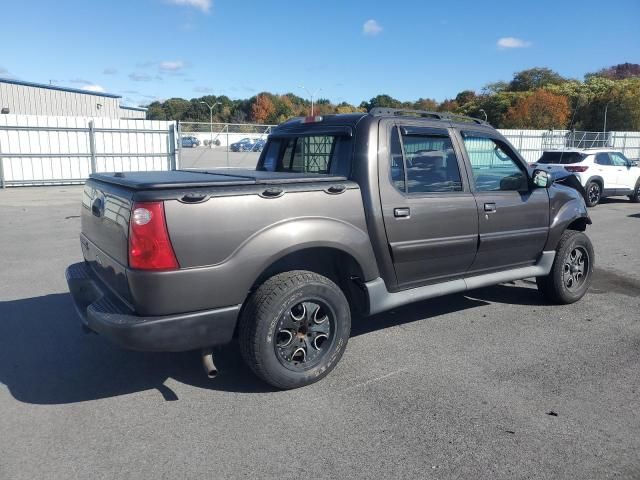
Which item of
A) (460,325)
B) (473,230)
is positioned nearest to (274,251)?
(473,230)

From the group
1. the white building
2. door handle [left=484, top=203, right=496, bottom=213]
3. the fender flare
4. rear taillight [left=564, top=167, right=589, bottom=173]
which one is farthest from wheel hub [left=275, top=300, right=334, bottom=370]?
the white building

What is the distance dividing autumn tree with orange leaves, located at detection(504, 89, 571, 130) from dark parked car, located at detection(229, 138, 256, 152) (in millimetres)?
37551

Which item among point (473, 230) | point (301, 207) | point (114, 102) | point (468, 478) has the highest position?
point (114, 102)

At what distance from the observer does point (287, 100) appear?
94375mm

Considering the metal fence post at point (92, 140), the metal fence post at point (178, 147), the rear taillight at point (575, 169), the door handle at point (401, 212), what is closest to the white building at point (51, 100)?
the metal fence post at point (92, 140)

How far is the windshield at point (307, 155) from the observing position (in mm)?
4039

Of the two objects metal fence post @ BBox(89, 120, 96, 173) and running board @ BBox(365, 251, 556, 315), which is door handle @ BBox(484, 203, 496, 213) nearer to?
running board @ BBox(365, 251, 556, 315)

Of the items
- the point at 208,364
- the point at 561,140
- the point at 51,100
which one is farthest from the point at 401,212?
the point at 51,100

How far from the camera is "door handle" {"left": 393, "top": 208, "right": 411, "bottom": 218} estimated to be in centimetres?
393

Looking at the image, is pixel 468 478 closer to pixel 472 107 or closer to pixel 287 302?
pixel 287 302

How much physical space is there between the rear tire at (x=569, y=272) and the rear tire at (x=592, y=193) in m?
10.3

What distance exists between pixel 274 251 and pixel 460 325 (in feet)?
7.77

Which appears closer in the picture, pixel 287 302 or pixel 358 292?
pixel 287 302

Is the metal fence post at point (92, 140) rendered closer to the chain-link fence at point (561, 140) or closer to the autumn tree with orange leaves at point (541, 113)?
the chain-link fence at point (561, 140)
